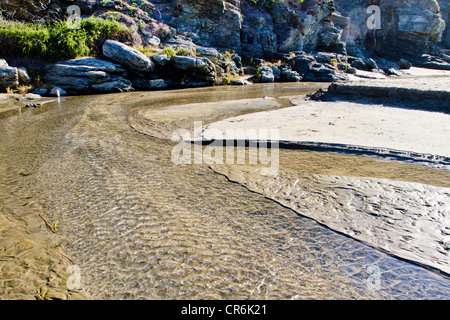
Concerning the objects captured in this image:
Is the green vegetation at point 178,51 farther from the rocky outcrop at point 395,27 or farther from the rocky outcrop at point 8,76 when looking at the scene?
the rocky outcrop at point 395,27

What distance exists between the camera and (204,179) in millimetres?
4211

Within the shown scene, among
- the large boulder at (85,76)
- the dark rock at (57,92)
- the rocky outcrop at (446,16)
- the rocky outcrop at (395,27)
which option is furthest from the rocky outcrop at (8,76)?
the rocky outcrop at (446,16)

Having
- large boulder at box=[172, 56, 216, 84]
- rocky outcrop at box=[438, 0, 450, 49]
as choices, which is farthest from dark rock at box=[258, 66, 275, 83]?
rocky outcrop at box=[438, 0, 450, 49]

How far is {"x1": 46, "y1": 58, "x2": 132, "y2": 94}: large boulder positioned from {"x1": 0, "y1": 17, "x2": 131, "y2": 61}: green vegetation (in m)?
0.82

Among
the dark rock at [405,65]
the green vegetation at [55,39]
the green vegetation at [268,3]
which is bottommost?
the green vegetation at [55,39]

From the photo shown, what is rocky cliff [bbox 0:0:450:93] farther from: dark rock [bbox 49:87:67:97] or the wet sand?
the wet sand

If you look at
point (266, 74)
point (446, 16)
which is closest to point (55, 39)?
point (266, 74)

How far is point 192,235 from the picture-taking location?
2.89m

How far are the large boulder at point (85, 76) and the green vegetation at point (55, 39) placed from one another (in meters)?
0.82

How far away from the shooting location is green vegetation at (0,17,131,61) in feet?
42.3

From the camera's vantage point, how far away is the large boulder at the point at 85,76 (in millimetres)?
12977
